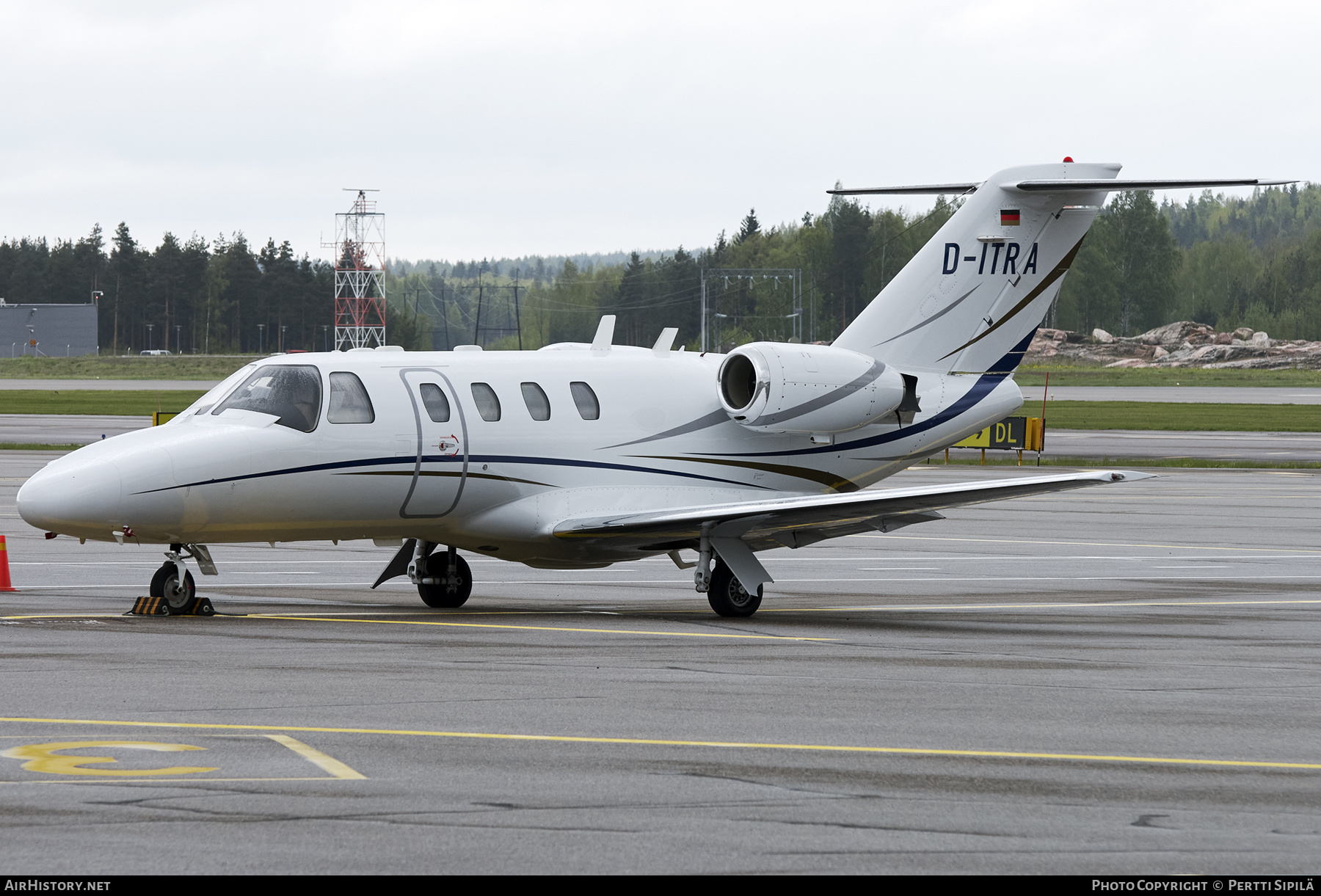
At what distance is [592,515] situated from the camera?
56.6ft

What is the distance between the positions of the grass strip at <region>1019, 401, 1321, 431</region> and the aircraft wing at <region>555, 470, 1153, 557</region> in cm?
3583

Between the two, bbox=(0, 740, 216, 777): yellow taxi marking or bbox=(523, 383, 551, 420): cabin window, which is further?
bbox=(523, 383, 551, 420): cabin window

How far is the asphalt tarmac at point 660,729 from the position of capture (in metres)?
7.13

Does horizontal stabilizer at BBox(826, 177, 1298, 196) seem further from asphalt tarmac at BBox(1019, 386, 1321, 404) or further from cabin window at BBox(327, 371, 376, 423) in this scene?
asphalt tarmac at BBox(1019, 386, 1321, 404)

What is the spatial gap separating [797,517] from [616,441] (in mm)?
2531

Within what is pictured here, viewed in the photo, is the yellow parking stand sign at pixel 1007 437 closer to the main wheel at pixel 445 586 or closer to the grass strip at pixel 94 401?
the main wheel at pixel 445 586

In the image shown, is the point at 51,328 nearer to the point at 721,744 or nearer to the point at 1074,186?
the point at 1074,186

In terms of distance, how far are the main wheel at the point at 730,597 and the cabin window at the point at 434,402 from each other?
11.3ft

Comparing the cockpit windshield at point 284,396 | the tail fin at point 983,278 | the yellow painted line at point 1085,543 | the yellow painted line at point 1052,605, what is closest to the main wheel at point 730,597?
the yellow painted line at point 1052,605

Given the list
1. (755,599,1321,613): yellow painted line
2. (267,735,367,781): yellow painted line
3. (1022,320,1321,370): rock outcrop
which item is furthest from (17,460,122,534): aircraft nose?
(1022,320,1321,370): rock outcrop

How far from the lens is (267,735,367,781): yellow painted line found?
8547 mm

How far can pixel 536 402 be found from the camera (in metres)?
17.6

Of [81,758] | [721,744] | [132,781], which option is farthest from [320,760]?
[721,744]
